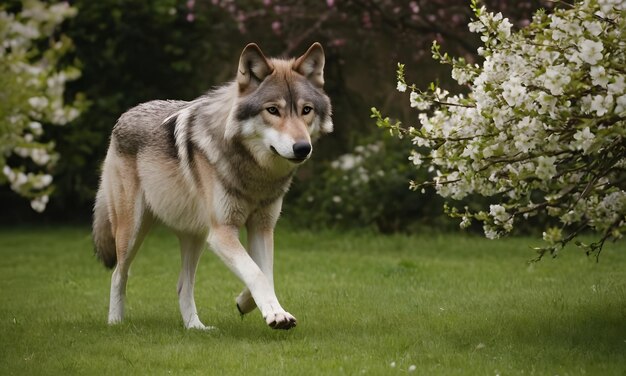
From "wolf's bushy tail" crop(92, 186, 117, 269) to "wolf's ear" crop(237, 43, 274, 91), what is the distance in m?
1.82

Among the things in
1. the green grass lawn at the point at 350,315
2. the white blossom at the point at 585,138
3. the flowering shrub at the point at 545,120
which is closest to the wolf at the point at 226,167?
the green grass lawn at the point at 350,315

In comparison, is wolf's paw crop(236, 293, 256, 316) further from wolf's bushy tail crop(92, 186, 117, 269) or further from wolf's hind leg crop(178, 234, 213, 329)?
wolf's bushy tail crop(92, 186, 117, 269)

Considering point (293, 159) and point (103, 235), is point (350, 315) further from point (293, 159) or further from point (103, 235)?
point (103, 235)

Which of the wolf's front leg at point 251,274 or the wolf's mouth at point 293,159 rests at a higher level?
the wolf's mouth at point 293,159

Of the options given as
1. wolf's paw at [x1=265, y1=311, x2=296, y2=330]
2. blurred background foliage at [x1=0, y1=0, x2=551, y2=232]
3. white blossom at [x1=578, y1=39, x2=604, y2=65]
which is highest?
white blossom at [x1=578, y1=39, x2=604, y2=65]

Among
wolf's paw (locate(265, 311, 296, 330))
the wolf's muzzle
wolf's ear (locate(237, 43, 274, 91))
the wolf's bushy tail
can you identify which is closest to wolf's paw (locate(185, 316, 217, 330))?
the wolf's bushy tail

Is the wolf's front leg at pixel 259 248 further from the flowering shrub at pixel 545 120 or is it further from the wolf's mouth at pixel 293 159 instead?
the flowering shrub at pixel 545 120

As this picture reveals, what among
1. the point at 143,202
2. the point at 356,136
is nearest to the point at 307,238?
the point at 356,136

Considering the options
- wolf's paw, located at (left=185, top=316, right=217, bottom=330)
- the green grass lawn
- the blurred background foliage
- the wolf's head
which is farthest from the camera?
the blurred background foliage

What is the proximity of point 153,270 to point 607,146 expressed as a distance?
5.79 m

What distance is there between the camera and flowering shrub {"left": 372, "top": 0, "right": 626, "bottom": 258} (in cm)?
453

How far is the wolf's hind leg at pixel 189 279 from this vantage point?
6.38 m

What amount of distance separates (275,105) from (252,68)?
324 mm

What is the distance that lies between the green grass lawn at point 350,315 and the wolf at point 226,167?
39 cm
